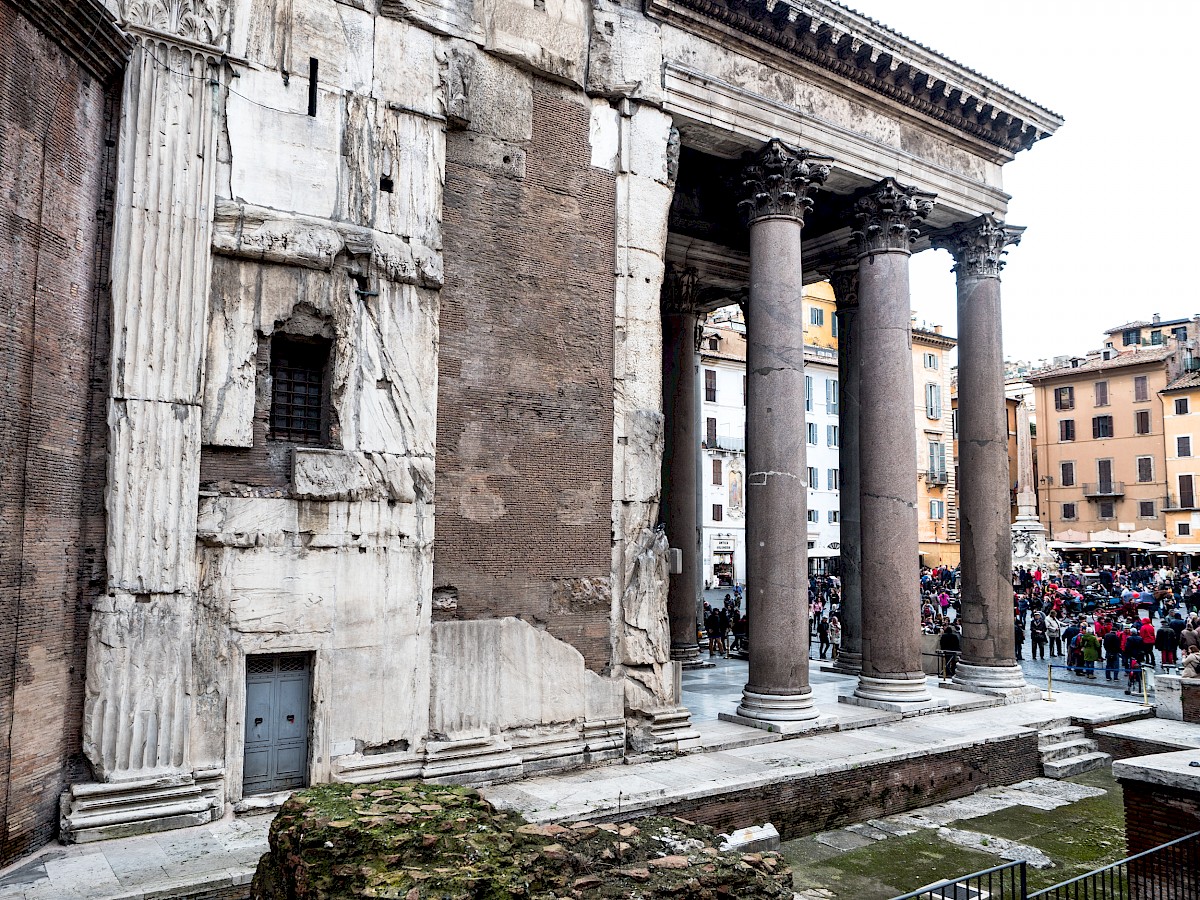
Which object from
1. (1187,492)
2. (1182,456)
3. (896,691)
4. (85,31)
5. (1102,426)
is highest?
(1102,426)

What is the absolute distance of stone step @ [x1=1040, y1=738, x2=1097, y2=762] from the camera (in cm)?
1401

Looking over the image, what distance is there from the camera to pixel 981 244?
17.0m

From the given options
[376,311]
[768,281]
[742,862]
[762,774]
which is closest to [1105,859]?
[762,774]

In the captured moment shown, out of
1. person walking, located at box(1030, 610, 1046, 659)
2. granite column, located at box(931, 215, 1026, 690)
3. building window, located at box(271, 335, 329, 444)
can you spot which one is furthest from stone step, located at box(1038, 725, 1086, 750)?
building window, located at box(271, 335, 329, 444)

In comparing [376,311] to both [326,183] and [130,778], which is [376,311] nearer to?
[326,183]

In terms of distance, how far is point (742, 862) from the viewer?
21.2 ft

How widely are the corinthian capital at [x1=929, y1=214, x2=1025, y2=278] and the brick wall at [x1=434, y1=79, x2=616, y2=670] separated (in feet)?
26.9

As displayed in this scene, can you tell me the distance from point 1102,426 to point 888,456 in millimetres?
42488

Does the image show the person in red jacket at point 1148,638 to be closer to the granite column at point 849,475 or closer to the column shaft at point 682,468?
the granite column at point 849,475

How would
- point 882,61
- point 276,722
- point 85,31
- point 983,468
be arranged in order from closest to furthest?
point 85,31
point 276,722
point 882,61
point 983,468

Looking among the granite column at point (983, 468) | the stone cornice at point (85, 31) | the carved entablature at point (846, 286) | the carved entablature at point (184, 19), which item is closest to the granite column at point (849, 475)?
the carved entablature at point (846, 286)

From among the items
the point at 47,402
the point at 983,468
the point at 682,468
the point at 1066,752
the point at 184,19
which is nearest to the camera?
the point at 47,402

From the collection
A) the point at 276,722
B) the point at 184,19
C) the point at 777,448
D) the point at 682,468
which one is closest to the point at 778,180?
the point at 777,448

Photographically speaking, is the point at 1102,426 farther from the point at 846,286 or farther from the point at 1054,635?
the point at 846,286
